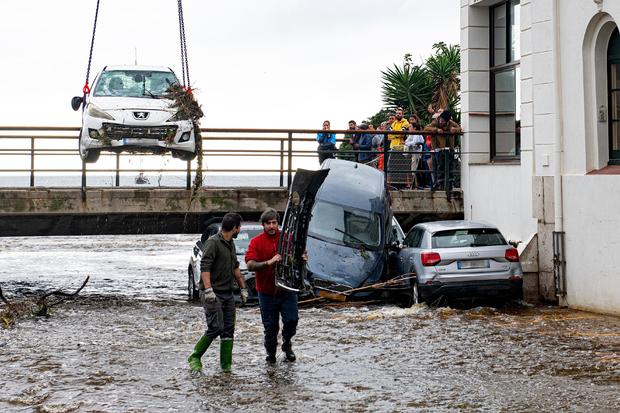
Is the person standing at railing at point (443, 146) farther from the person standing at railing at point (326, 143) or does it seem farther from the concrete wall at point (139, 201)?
the person standing at railing at point (326, 143)

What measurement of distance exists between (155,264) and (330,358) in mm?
19814

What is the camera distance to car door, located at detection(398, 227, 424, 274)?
60.6 ft

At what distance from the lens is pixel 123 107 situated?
21.4m

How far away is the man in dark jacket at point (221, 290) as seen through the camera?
11984mm

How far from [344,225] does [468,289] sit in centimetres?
302

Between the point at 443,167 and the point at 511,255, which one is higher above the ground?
the point at 443,167

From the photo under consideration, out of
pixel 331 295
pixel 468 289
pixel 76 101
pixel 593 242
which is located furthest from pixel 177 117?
pixel 593 242

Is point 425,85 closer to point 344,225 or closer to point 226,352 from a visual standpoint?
point 344,225

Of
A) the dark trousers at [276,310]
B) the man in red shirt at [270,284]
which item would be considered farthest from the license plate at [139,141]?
the dark trousers at [276,310]

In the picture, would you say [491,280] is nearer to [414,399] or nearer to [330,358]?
[330,358]

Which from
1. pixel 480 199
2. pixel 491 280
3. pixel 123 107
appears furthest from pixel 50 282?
pixel 491 280

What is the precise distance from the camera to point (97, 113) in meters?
21.4

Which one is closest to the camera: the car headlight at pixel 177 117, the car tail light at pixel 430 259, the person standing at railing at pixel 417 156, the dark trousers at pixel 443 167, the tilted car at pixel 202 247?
the car tail light at pixel 430 259

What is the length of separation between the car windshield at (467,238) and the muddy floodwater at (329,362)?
1059 mm
